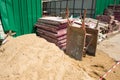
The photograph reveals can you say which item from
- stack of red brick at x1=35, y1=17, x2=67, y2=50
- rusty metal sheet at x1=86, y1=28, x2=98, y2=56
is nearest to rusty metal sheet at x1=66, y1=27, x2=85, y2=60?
stack of red brick at x1=35, y1=17, x2=67, y2=50

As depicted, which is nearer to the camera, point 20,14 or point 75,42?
point 75,42

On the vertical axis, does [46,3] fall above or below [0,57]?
above

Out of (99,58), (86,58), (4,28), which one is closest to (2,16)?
(4,28)

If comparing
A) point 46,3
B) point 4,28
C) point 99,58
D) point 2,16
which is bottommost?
point 99,58

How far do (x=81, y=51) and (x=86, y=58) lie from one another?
0.65 meters

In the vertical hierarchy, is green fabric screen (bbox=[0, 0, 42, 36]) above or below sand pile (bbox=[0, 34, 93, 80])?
above

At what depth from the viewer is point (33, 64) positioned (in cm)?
491

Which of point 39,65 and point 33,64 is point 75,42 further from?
point 33,64

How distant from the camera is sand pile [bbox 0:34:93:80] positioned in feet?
14.6

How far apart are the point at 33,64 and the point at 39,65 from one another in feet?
0.65

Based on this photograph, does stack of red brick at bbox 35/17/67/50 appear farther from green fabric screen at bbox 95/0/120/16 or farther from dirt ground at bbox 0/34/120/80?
green fabric screen at bbox 95/0/120/16

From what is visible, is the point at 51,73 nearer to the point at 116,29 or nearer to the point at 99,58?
the point at 99,58

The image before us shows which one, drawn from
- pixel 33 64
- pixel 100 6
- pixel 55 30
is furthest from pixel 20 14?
pixel 100 6

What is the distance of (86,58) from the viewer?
23.5 ft
